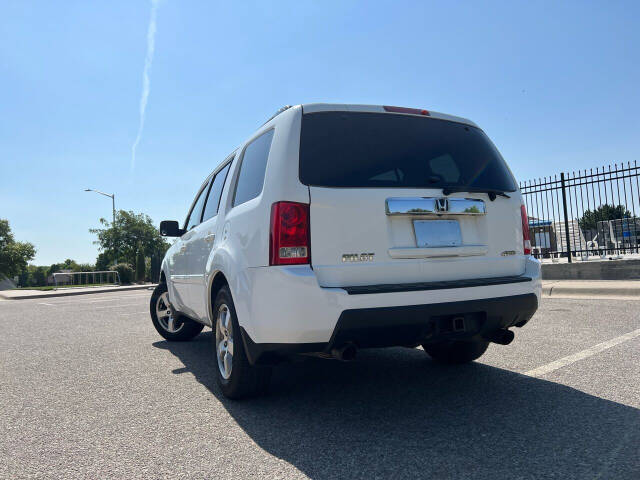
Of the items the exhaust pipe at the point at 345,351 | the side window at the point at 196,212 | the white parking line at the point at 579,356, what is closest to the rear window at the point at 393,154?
the exhaust pipe at the point at 345,351

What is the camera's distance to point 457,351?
4383mm

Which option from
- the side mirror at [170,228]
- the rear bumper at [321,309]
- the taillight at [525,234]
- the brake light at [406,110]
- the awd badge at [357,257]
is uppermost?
the brake light at [406,110]

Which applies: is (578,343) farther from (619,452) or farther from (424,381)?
(619,452)

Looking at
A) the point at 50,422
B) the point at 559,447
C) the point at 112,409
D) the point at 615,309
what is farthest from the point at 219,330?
the point at 615,309

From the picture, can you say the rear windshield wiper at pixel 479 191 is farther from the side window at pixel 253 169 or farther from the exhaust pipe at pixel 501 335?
the side window at pixel 253 169

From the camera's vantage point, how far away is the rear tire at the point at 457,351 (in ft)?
14.1

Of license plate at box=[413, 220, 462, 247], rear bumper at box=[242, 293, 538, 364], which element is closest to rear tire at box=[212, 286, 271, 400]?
rear bumper at box=[242, 293, 538, 364]

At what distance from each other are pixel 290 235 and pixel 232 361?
3.66 feet

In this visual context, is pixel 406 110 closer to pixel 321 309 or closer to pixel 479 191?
pixel 479 191

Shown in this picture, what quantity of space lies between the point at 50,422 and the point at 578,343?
4.70 meters

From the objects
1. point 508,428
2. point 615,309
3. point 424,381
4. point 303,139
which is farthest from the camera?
point 615,309

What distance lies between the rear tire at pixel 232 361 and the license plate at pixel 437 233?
1.28 meters

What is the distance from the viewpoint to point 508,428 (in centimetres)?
282

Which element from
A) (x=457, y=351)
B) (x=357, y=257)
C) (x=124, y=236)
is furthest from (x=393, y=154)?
(x=124, y=236)
